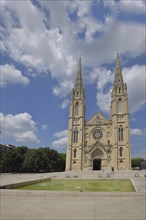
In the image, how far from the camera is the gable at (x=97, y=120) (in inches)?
2418

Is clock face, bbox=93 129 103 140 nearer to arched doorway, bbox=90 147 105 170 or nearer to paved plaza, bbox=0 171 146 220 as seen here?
arched doorway, bbox=90 147 105 170

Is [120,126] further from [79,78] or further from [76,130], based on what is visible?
[79,78]

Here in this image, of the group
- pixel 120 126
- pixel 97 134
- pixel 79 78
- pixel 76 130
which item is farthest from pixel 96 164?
pixel 79 78

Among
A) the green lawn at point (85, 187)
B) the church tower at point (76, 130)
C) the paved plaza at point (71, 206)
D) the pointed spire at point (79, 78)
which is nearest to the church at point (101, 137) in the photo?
the church tower at point (76, 130)

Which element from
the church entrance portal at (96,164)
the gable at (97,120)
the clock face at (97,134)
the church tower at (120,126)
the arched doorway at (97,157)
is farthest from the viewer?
the gable at (97,120)

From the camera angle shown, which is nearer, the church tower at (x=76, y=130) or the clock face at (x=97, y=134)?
the church tower at (x=76, y=130)

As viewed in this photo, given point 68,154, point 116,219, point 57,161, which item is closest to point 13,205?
point 116,219

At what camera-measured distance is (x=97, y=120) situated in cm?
6225

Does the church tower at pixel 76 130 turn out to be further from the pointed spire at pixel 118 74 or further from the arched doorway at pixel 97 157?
the pointed spire at pixel 118 74

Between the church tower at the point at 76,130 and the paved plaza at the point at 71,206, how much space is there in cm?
4948

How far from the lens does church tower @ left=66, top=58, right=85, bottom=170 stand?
58.5 meters

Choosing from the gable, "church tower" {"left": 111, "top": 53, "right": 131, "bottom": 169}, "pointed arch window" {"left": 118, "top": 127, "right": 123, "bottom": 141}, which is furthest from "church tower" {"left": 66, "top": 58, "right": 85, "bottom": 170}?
"pointed arch window" {"left": 118, "top": 127, "right": 123, "bottom": 141}

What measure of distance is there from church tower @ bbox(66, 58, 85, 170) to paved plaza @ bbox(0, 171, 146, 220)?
4948cm

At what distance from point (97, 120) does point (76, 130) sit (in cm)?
685
